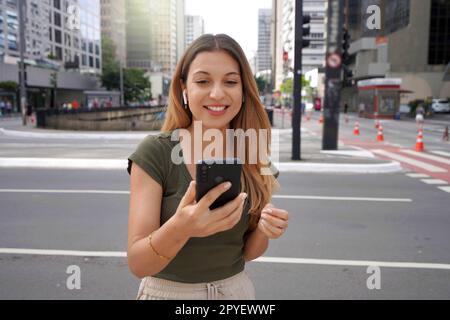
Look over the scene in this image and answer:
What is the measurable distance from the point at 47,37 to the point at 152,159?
65676 mm

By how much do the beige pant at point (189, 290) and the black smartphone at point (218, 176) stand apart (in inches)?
18.3

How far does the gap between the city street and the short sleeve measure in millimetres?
2568

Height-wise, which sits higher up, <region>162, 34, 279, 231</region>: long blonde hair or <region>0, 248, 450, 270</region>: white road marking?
<region>162, 34, 279, 231</region>: long blonde hair

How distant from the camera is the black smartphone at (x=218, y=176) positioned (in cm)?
127

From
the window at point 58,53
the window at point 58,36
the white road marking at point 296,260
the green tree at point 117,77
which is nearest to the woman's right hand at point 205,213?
the white road marking at point 296,260

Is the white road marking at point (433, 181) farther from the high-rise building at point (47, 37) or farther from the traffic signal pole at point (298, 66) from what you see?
the high-rise building at point (47, 37)

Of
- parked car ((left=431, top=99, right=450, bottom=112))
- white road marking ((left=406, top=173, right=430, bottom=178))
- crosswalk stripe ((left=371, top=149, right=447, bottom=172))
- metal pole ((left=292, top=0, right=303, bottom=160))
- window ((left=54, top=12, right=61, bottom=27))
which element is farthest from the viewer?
window ((left=54, top=12, right=61, bottom=27))

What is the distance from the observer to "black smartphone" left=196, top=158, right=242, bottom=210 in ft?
4.18

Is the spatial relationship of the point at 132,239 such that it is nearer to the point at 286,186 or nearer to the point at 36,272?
the point at 36,272

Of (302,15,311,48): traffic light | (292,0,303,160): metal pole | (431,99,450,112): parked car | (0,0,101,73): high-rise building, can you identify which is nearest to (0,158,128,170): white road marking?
(292,0,303,160): metal pole

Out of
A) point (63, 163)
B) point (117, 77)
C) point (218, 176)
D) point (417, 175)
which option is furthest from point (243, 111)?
point (117, 77)

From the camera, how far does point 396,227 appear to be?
5.95 m

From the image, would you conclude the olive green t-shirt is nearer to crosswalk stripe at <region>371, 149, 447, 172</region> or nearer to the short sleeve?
the short sleeve
